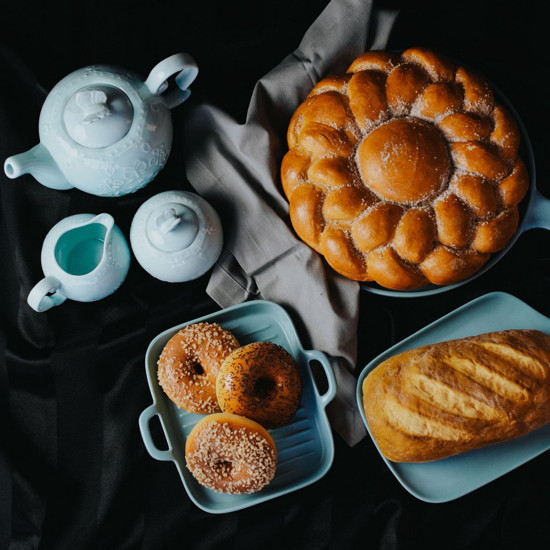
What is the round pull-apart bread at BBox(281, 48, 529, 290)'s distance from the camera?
1054 mm

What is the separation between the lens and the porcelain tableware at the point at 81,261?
1106 millimetres

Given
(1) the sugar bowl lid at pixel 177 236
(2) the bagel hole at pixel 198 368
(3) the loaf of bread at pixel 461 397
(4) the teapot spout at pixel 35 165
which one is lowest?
(2) the bagel hole at pixel 198 368

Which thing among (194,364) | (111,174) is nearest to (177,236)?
(111,174)

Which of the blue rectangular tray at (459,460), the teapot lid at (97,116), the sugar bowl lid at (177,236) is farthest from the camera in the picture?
the blue rectangular tray at (459,460)

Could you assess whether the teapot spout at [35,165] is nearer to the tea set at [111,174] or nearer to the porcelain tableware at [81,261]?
the tea set at [111,174]

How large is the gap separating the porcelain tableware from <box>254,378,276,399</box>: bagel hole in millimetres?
357

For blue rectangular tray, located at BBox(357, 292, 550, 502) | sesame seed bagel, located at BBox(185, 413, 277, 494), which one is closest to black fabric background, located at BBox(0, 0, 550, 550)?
blue rectangular tray, located at BBox(357, 292, 550, 502)

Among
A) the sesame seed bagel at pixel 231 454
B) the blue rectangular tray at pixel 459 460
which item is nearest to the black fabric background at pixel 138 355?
Answer: the blue rectangular tray at pixel 459 460

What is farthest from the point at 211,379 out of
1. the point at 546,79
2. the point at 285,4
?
the point at 546,79

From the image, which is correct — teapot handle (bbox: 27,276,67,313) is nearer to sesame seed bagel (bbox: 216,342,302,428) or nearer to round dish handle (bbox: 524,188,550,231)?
sesame seed bagel (bbox: 216,342,302,428)

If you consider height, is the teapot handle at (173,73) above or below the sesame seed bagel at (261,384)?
above

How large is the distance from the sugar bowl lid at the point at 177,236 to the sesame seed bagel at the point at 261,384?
0.21 m

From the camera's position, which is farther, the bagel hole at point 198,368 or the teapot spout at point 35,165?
the bagel hole at point 198,368

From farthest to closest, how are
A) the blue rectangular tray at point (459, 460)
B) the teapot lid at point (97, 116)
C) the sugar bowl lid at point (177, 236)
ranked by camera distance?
the blue rectangular tray at point (459, 460), the sugar bowl lid at point (177, 236), the teapot lid at point (97, 116)
